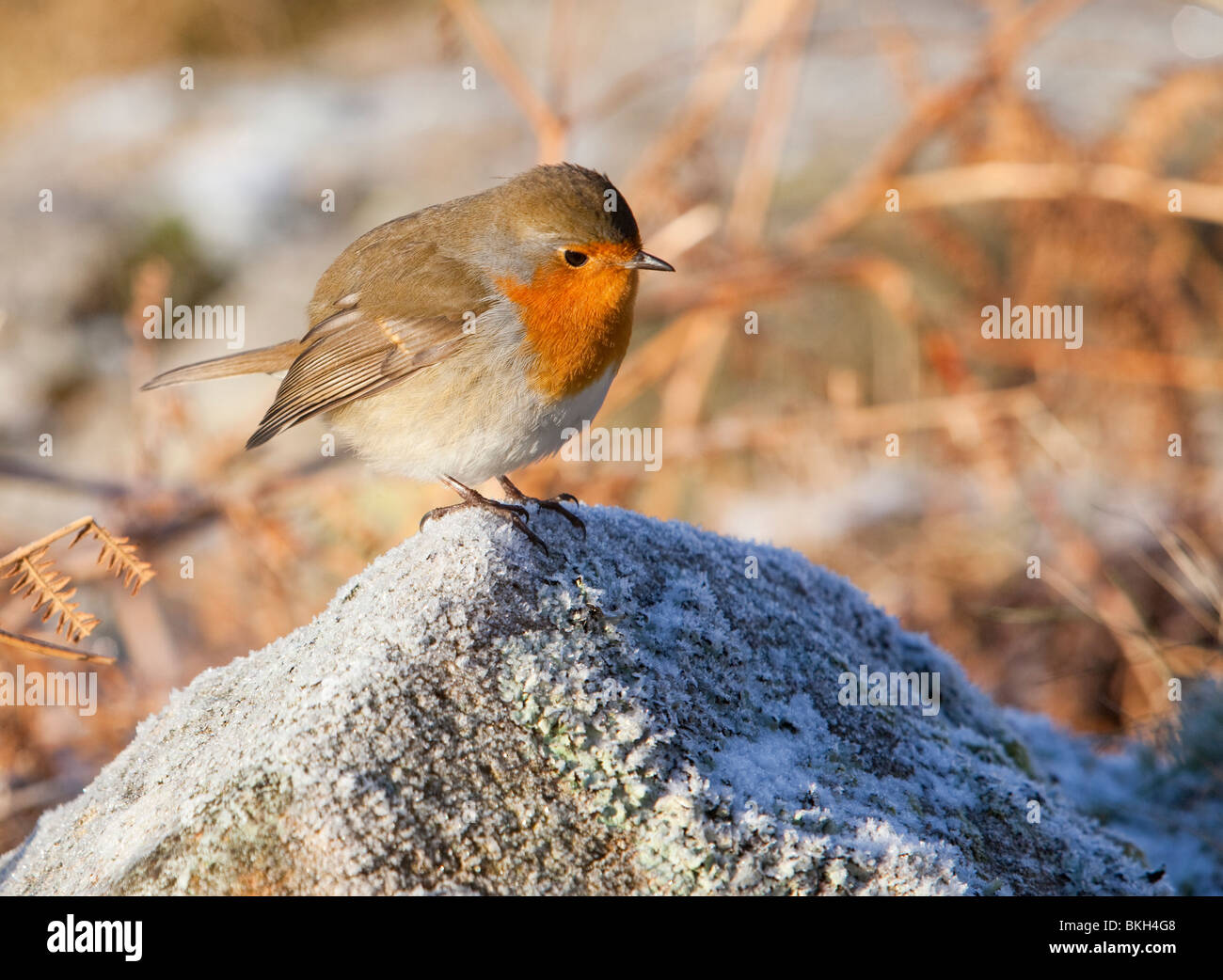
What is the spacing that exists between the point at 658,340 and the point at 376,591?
3.89m

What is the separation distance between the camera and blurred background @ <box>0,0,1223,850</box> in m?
4.81

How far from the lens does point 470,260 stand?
2.95m

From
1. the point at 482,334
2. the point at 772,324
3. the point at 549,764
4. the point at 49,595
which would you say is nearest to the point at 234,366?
the point at 482,334

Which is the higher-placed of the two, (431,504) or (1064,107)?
(1064,107)

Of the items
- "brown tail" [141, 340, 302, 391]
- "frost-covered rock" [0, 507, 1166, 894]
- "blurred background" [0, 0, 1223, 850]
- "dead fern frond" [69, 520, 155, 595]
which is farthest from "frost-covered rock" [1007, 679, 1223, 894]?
"brown tail" [141, 340, 302, 391]

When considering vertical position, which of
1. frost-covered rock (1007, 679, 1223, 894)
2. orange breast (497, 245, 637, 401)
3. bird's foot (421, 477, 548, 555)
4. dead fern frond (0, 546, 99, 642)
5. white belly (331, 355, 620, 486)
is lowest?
frost-covered rock (1007, 679, 1223, 894)

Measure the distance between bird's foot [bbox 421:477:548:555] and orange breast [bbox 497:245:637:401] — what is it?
0.33 meters

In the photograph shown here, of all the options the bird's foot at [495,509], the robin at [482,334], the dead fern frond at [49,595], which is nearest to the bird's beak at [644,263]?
the robin at [482,334]

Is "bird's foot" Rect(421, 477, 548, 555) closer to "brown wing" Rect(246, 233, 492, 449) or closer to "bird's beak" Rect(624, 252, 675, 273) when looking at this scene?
"brown wing" Rect(246, 233, 492, 449)

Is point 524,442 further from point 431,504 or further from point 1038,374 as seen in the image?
point 1038,374

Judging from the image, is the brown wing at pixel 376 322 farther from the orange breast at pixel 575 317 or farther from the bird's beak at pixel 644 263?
the bird's beak at pixel 644 263

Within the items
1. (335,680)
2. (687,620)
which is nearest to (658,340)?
(687,620)
